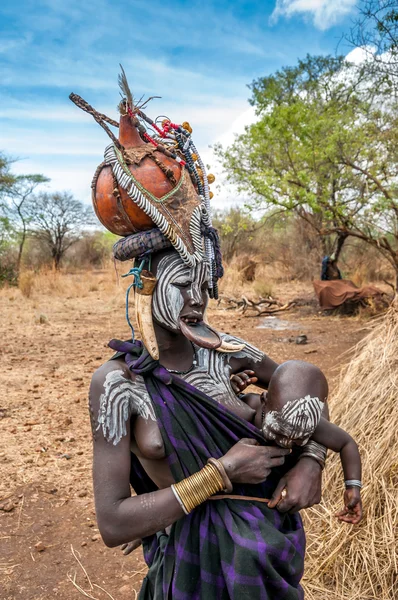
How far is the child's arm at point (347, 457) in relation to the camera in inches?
60.0

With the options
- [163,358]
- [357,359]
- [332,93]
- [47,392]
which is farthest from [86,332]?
[332,93]

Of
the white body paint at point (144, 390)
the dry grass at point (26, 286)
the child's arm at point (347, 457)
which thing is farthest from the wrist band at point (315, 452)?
the dry grass at point (26, 286)

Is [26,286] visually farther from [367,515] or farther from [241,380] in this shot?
[241,380]

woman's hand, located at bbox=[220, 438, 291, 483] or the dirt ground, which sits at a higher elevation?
woman's hand, located at bbox=[220, 438, 291, 483]

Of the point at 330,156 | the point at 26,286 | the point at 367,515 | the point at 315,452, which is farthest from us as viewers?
the point at 26,286

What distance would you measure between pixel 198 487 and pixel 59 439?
3663 mm

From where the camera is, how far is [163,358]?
5.09ft

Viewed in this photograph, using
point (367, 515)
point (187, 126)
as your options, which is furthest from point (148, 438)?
point (367, 515)

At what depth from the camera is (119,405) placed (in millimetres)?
1366

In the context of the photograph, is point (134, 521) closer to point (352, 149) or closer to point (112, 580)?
point (112, 580)

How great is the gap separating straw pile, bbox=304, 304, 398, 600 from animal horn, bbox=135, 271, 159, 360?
5.19 feet

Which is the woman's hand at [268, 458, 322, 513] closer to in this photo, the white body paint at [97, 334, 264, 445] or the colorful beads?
the white body paint at [97, 334, 264, 445]

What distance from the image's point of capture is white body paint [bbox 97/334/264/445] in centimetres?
135

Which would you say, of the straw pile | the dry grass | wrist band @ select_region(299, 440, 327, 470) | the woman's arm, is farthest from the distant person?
the woman's arm
